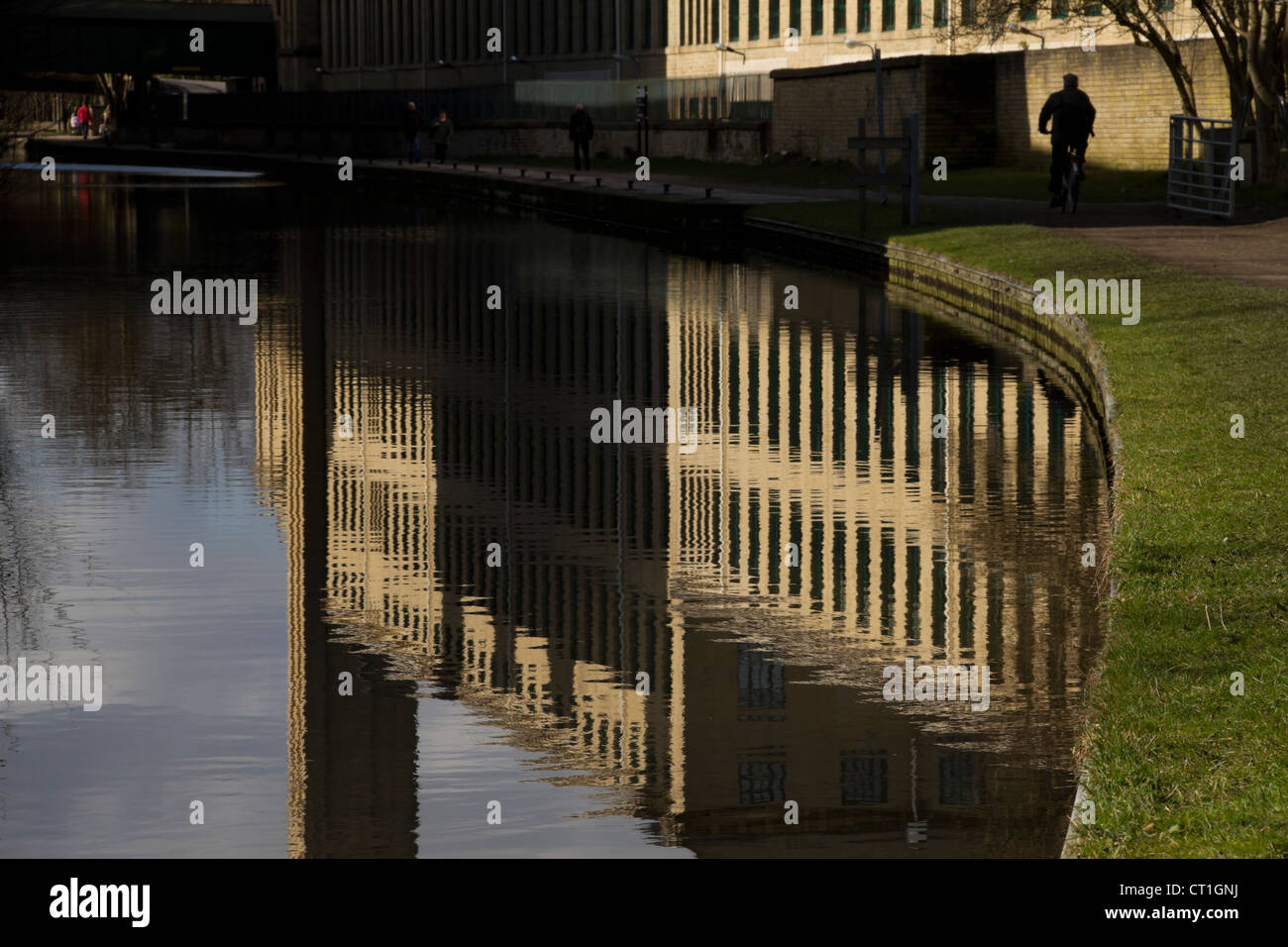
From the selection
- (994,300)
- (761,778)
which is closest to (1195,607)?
(761,778)

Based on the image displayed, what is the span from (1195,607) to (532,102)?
72701 millimetres

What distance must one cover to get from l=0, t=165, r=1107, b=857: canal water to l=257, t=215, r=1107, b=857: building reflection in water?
1.1 inches

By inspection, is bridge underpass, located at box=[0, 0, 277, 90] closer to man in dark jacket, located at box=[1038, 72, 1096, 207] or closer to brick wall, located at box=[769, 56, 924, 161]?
brick wall, located at box=[769, 56, 924, 161]

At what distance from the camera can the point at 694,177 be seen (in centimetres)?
5088

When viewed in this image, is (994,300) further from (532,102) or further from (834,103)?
(532,102)

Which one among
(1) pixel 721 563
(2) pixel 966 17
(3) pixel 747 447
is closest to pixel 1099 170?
(2) pixel 966 17

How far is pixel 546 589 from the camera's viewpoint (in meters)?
9.48

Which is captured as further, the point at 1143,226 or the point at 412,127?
the point at 412,127

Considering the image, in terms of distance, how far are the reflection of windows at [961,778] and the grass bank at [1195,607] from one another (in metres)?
0.34

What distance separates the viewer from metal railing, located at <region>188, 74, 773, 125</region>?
65.8m

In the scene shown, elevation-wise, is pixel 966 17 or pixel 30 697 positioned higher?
pixel 966 17

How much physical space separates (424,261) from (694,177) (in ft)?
Answer: 75.8
